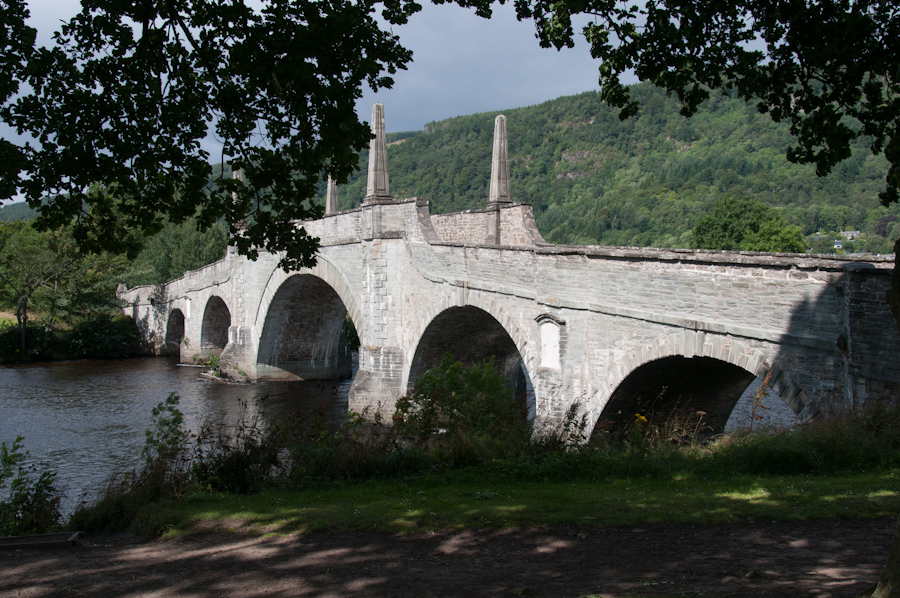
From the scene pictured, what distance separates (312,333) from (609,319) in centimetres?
1729

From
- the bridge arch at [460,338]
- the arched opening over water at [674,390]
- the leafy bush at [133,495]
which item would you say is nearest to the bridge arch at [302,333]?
the bridge arch at [460,338]

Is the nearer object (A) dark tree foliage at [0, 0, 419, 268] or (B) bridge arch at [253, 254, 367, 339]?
(A) dark tree foliage at [0, 0, 419, 268]

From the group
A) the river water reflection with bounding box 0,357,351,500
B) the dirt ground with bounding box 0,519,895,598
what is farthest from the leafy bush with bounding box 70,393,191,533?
the river water reflection with bounding box 0,357,351,500

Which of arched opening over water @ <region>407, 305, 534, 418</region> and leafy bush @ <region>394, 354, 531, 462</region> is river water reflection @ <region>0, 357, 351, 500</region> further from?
arched opening over water @ <region>407, 305, 534, 418</region>

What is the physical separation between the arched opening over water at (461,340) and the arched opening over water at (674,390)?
4.30 meters

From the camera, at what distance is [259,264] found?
939 inches

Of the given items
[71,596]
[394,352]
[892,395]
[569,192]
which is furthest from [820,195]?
[71,596]

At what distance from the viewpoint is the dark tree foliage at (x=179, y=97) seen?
5188mm

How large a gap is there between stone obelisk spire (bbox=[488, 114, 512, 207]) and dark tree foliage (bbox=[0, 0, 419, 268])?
10.5 meters

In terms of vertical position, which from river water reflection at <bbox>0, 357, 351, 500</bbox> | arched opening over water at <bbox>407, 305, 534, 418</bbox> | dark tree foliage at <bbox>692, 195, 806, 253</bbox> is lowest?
river water reflection at <bbox>0, 357, 351, 500</bbox>

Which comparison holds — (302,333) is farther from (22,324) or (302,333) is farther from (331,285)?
(22,324)

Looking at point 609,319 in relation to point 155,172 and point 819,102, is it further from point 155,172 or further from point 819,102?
point 155,172

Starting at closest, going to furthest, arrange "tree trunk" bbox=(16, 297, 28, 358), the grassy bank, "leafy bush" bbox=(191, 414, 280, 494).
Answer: the grassy bank, "leafy bush" bbox=(191, 414, 280, 494), "tree trunk" bbox=(16, 297, 28, 358)

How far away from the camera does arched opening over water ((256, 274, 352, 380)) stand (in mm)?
23859
